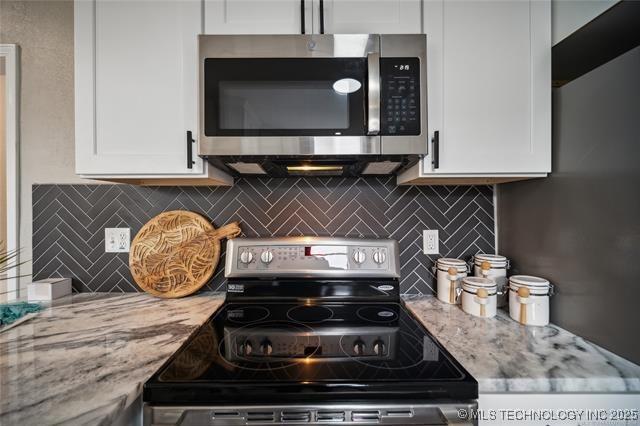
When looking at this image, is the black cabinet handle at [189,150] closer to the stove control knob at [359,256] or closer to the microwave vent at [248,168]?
the microwave vent at [248,168]

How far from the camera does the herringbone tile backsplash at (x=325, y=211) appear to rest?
143 cm

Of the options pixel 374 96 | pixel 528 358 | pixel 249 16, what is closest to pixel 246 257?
pixel 374 96

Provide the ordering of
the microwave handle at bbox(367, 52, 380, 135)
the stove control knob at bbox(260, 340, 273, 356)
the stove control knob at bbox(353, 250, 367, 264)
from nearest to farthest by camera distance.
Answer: the stove control knob at bbox(260, 340, 273, 356), the microwave handle at bbox(367, 52, 380, 135), the stove control knob at bbox(353, 250, 367, 264)

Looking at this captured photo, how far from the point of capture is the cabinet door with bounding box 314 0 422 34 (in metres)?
1.06

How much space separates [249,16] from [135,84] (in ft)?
1.59

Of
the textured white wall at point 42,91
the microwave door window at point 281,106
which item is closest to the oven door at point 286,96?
the microwave door window at point 281,106

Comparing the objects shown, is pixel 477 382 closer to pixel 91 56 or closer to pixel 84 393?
pixel 84 393

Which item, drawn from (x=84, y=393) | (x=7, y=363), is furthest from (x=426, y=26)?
(x=7, y=363)

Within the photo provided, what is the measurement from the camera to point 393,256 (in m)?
1.26

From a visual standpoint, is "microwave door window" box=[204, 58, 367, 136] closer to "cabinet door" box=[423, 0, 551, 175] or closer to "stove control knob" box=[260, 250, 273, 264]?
"cabinet door" box=[423, 0, 551, 175]

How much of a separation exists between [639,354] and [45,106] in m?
2.47

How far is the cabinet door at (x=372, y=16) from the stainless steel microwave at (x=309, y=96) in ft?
0.29

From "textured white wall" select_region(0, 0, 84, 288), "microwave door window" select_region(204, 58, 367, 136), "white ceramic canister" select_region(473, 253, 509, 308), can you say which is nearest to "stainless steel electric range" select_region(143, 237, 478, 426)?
"white ceramic canister" select_region(473, 253, 509, 308)

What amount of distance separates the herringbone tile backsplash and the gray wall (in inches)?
12.0
